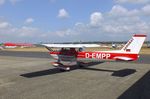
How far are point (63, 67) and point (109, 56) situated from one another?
3.94 metres

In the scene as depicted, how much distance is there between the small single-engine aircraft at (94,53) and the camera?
15.0m

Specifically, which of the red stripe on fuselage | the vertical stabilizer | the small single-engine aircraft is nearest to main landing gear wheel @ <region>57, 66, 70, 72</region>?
the small single-engine aircraft

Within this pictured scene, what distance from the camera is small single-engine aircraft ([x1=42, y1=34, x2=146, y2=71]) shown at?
15.0 meters

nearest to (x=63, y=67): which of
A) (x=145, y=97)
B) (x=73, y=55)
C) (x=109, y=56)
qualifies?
(x=73, y=55)

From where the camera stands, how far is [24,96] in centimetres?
901

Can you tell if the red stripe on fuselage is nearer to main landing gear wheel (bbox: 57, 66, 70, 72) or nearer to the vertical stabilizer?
the vertical stabilizer

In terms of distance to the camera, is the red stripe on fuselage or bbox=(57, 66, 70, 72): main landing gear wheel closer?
the red stripe on fuselage

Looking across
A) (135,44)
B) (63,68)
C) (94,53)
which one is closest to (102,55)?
(94,53)

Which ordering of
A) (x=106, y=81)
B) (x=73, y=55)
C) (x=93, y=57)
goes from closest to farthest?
(x=106, y=81)
(x=93, y=57)
(x=73, y=55)

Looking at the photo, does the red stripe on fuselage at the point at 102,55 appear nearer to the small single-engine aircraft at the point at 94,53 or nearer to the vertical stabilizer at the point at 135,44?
the small single-engine aircraft at the point at 94,53

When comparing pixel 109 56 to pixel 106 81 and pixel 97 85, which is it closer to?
pixel 106 81

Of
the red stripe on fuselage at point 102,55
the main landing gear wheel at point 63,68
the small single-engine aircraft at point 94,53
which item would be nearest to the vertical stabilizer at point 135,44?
the small single-engine aircraft at point 94,53

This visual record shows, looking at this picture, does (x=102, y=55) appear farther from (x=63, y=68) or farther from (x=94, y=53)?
(x=63, y=68)

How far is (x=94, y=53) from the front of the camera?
16578mm
